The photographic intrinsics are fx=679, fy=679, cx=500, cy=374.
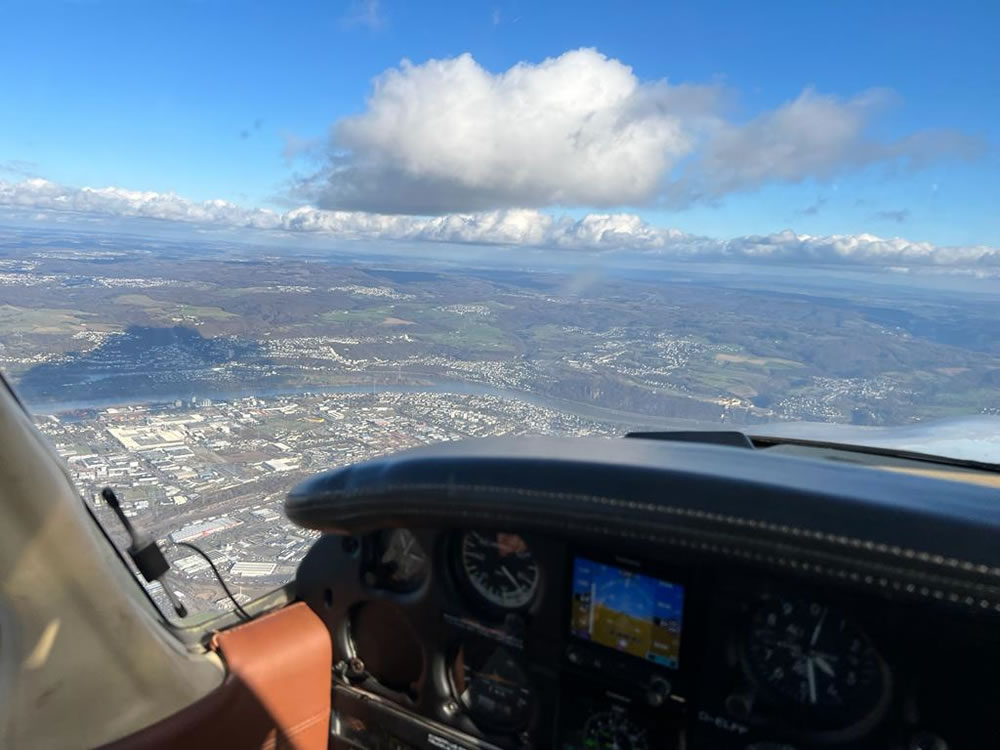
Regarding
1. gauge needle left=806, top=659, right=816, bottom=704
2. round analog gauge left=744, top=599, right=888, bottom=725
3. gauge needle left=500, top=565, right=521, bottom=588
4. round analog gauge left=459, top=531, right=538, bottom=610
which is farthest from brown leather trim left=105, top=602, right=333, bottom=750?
gauge needle left=806, top=659, right=816, bottom=704

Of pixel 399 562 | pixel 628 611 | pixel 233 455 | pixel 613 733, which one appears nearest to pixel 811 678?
pixel 628 611

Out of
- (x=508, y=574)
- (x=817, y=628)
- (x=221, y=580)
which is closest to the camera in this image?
(x=817, y=628)

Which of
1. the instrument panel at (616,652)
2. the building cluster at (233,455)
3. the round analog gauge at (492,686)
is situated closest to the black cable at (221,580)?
the building cluster at (233,455)

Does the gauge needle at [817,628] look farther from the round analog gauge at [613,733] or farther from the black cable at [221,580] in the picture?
the black cable at [221,580]

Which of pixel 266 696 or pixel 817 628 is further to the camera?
pixel 266 696

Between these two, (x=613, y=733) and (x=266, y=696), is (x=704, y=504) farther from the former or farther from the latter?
(x=266, y=696)

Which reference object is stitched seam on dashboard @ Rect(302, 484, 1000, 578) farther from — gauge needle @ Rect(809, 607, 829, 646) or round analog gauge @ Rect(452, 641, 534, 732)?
round analog gauge @ Rect(452, 641, 534, 732)

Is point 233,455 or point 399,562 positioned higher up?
point 399,562
